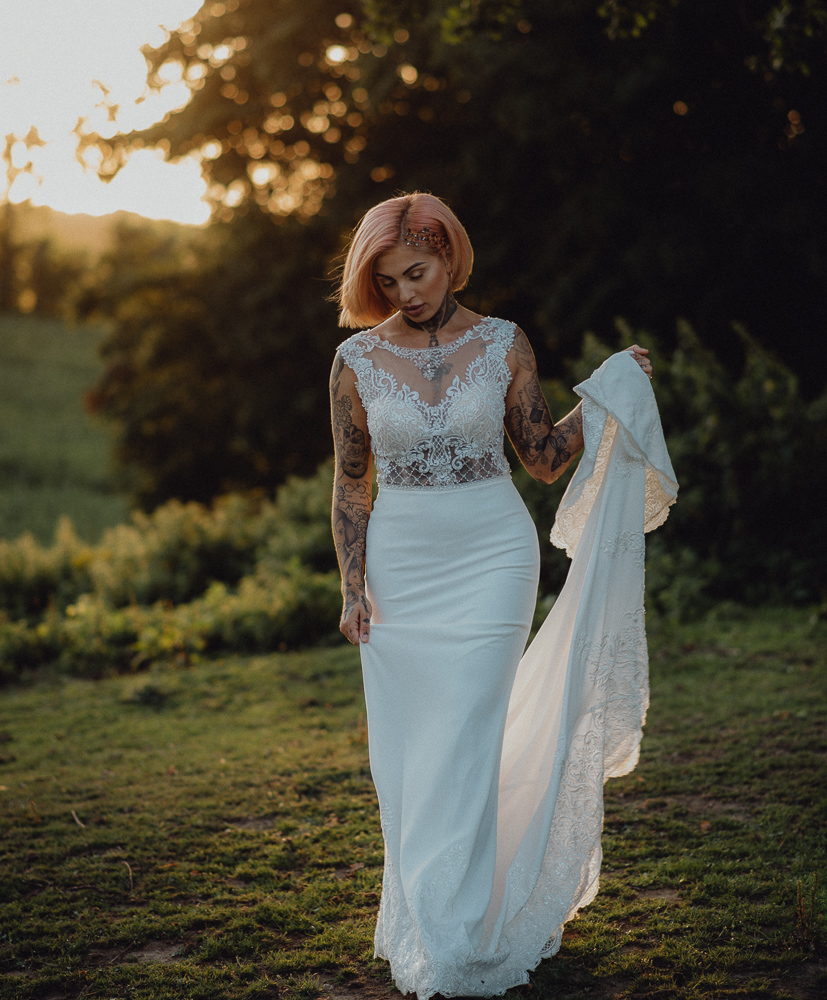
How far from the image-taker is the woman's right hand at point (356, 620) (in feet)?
11.9

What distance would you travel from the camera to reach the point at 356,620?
11.9 feet

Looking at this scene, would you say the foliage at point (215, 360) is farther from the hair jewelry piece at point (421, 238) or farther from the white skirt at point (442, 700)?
the white skirt at point (442, 700)

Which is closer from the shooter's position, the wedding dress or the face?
the wedding dress

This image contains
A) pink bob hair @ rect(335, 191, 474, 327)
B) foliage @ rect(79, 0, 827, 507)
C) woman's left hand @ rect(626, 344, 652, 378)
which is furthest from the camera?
foliage @ rect(79, 0, 827, 507)

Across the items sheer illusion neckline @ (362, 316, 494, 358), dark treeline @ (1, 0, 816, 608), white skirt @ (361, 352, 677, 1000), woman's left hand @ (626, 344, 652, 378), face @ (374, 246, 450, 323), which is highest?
dark treeline @ (1, 0, 816, 608)

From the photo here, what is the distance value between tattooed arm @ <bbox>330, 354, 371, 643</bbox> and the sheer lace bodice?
9 centimetres

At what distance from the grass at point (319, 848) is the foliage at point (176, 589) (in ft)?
6.04

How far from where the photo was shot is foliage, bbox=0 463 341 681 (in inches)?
389

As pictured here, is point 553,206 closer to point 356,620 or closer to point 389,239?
point 389,239

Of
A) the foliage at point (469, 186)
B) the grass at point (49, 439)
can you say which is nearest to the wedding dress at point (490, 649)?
the foliage at point (469, 186)

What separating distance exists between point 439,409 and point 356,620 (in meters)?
0.89

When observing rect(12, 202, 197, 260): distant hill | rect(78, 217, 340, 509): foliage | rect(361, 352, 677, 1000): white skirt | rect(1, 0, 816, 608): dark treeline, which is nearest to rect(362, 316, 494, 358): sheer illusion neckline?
rect(361, 352, 677, 1000): white skirt

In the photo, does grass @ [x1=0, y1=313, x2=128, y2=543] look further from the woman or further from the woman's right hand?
the woman's right hand

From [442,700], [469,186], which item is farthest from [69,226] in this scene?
[442,700]
